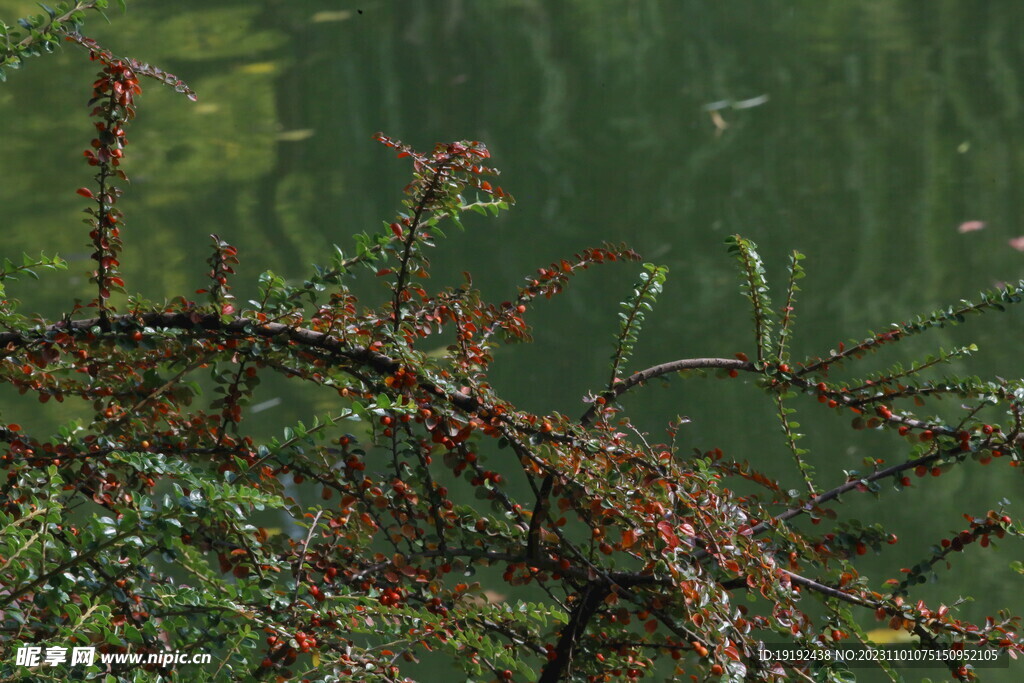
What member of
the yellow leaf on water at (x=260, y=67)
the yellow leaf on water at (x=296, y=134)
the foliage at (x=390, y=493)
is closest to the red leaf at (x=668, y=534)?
the foliage at (x=390, y=493)

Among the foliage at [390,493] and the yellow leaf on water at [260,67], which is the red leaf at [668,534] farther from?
the yellow leaf on water at [260,67]

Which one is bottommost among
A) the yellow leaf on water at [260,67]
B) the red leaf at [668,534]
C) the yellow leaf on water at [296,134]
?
the red leaf at [668,534]

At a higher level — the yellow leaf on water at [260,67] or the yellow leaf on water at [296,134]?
the yellow leaf on water at [260,67]

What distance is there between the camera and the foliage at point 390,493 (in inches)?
40.0

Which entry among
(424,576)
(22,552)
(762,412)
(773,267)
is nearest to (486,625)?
(424,576)

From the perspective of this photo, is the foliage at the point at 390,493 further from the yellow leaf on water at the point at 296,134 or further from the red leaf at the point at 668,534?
the yellow leaf on water at the point at 296,134

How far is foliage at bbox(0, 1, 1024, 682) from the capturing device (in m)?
1.02

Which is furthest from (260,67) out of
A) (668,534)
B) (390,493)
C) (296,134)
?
(668,534)

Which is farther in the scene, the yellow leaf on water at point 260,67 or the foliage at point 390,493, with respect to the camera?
the yellow leaf on water at point 260,67

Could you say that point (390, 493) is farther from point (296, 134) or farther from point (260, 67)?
point (260, 67)

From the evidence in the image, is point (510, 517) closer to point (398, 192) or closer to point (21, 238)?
point (398, 192)

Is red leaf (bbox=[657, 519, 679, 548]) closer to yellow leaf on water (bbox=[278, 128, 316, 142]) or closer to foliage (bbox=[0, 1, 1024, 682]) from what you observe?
foliage (bbox=[0, 1, 1024, 682])

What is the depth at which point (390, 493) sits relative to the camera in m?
1.31

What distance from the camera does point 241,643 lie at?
1.03m
